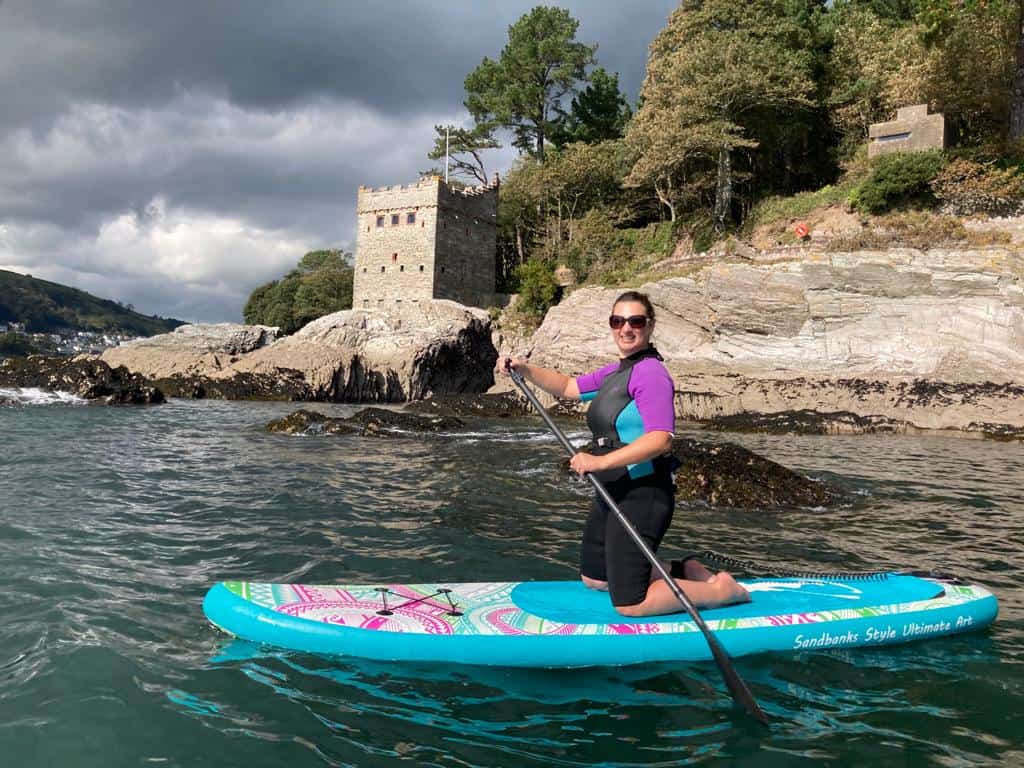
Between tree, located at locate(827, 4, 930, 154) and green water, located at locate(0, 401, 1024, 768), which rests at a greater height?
tree, located at locate(827, 4, 930, 154)

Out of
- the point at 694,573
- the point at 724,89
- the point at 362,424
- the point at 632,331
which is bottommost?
the point at 694,573

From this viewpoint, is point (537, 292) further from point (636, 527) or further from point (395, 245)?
point (636, 527)

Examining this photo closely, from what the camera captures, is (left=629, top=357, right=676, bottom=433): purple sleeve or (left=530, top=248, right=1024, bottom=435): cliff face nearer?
(left=629, top=357, right=676, bottom=433): purple sleeve

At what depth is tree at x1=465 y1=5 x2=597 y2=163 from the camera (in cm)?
4116

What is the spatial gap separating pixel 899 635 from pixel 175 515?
20.4 feet

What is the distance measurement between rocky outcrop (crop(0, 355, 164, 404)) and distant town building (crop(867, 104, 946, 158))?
26133mm

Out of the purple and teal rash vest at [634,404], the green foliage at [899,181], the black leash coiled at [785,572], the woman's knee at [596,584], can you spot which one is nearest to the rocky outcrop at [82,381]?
the black leash coiled at [785,572]

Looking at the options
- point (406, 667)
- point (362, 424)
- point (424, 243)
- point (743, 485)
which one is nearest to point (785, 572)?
point (406, 667)

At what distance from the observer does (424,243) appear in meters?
38.5

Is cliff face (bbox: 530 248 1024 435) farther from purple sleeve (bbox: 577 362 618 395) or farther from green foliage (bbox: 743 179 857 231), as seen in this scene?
purple sleeve (bbox: 577 362 618 395)

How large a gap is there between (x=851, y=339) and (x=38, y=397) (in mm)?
22854

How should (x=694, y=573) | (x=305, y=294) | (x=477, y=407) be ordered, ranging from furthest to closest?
(x=305, y=294), (x=477, y=407), (x=694, y=573)

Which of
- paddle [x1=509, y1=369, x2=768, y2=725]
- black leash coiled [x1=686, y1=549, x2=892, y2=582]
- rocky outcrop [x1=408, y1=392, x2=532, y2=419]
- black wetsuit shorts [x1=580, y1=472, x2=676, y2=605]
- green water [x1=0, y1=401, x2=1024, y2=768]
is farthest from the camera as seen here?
rocky outcrop [x1=408, y1=392, x2=532, y2=419]

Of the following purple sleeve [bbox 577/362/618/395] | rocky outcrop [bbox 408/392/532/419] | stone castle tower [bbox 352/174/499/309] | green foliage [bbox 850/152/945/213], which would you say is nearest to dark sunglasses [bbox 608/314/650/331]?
purple sleeve [bbox 577/362/618/395]
